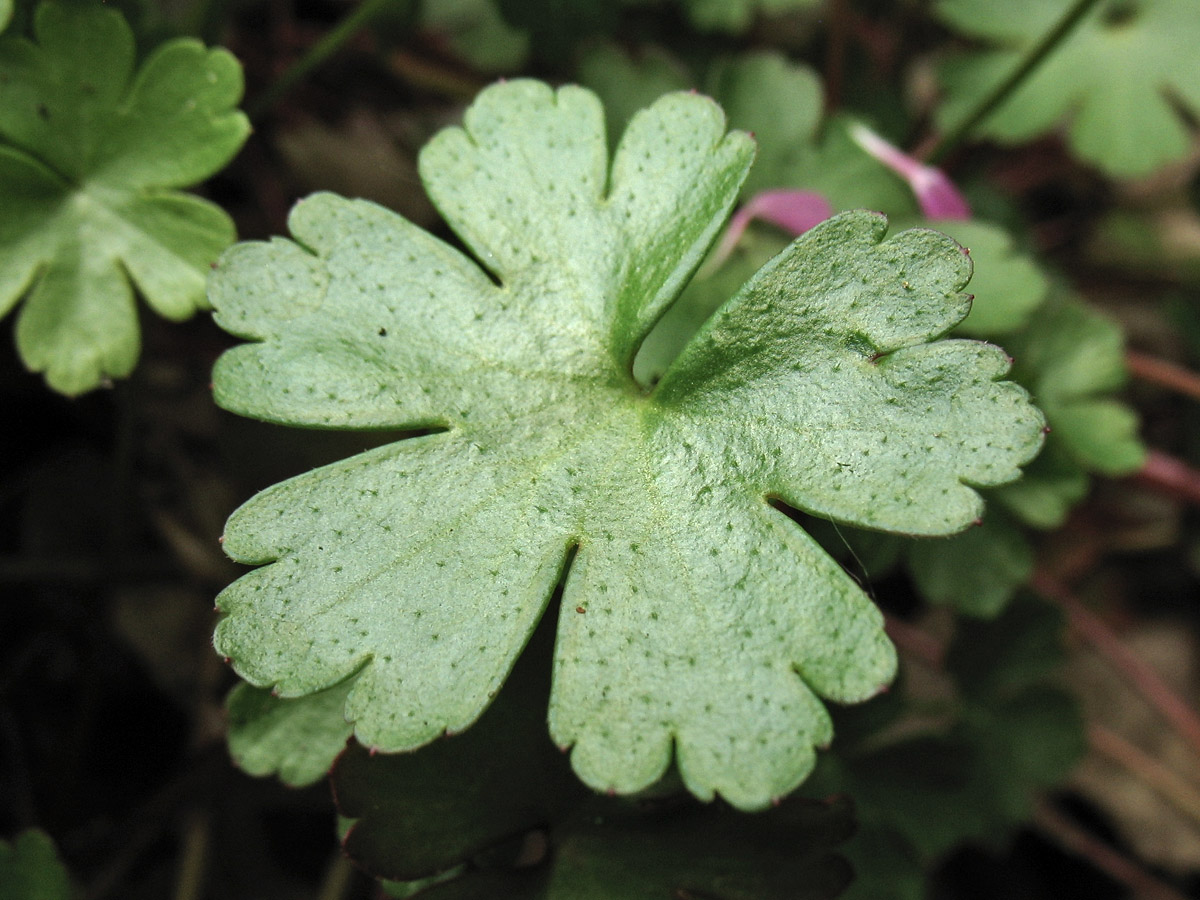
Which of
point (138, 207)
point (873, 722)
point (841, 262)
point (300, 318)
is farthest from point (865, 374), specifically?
point (138, 207)

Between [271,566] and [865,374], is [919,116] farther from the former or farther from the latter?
[271,566]

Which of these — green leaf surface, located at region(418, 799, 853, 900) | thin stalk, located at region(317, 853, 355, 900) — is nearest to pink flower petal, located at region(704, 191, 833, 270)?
green leaf surface, located at region(418, 799, 853, 900)

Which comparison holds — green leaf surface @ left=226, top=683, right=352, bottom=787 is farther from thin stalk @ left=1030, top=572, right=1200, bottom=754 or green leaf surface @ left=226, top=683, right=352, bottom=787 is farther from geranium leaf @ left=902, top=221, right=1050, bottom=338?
thin stalk @ left=1030, top=572, right=1200, bottom=754

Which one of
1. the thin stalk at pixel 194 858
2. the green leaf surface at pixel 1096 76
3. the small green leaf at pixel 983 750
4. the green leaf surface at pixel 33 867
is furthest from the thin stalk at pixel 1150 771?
the green leaf surface at pixel 33 867

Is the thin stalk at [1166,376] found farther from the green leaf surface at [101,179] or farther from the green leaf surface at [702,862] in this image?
the green leaf surface at [101,179]

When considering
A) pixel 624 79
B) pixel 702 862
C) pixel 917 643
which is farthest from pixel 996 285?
pixel 702 862

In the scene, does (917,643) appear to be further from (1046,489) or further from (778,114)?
(778,114)

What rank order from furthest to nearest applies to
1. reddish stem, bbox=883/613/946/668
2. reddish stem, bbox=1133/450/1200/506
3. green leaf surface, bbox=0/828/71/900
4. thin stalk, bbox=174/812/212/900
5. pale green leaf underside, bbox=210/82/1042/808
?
reddish stem, bbox=1133/450/1200/506 < reddish stem, bbox=883/613/946/668 < thin stalk, bbox=174/812/212/900 < green leaf surface, bbox=0/828/71/900 < pale green leaf underside, bbox=210/82/1042/808
